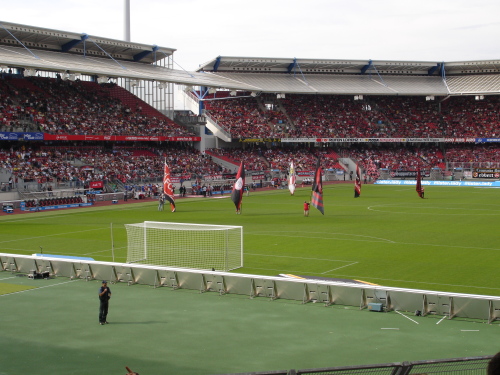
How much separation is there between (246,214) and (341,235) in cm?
1275

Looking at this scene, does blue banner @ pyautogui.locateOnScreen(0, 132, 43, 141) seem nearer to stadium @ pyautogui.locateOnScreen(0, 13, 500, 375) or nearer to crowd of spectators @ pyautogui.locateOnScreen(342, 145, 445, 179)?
stadium @ pyautogui.locateOnScreen(0, 13, 500, 375)

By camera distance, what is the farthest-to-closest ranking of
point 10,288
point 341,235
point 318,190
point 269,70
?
point 269,70, point 318,190, point 341,235, point 10,288

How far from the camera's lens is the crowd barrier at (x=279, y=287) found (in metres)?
17.0

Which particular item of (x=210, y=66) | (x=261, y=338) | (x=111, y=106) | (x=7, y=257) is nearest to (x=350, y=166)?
(x=210, y=66)

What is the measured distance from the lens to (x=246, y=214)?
45.5m

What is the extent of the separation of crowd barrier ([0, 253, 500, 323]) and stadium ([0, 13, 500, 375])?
0.18 feet

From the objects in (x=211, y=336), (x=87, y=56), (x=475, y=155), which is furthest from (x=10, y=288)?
(x=475, y=155)

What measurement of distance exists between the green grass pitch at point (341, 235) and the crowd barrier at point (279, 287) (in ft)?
12.6

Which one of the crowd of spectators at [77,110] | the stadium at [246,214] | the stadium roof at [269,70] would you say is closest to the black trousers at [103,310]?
the stadium at [246,214]

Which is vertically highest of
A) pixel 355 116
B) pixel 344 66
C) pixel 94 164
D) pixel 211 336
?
pixel 344 66

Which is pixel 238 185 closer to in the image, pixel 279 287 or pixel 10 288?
pixel 10 288

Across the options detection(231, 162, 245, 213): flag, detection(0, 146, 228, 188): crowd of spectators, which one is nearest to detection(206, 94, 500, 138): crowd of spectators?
detection(0, 146, 228, 188): crowd of spectators

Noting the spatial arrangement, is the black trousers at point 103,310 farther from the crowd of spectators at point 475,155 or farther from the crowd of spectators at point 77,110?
the crowd of spectators at point 475,155

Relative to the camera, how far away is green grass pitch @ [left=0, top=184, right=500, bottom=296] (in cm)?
2425
